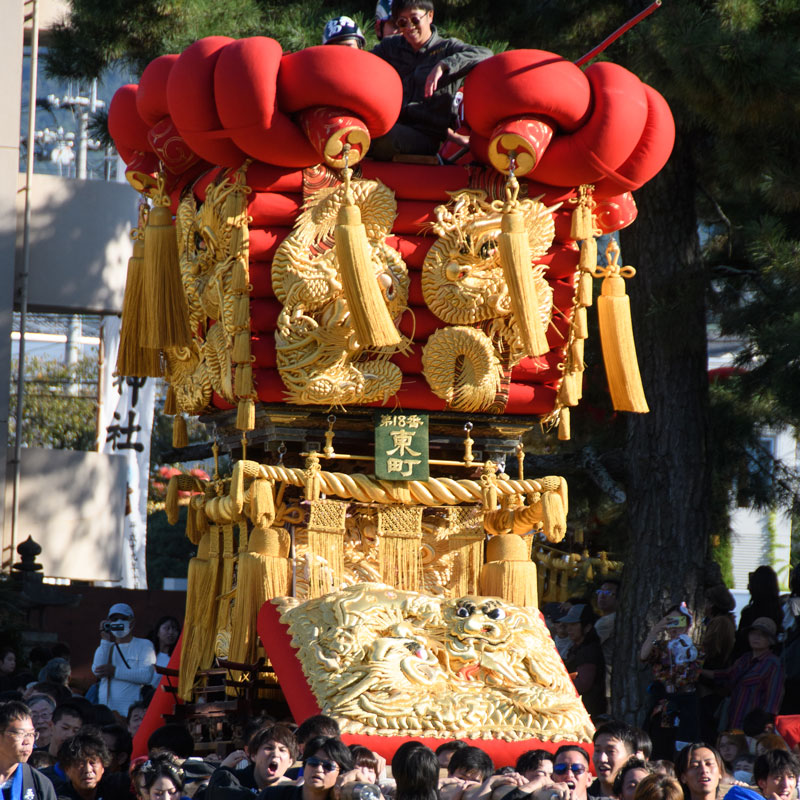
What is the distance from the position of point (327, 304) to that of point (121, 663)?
2.94 meters

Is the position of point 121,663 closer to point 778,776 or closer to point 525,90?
point 525,90

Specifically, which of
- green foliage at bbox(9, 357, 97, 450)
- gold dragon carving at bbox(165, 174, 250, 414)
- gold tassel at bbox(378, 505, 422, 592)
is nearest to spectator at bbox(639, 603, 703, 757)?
gold tassel at bbox(378, 505, 422, 592)

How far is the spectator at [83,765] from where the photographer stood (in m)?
5.80

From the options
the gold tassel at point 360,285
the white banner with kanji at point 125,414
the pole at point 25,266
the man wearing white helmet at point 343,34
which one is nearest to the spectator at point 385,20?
the man wearing white helmet at point 343,34

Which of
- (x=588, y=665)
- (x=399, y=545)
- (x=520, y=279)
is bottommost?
(x=588, y=665)

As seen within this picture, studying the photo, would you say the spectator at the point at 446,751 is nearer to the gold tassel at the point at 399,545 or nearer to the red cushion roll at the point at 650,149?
the gold tassel at the point at 399,545

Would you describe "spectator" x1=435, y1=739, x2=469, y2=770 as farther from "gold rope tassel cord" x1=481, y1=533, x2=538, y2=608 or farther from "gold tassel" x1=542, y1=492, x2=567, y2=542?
"gold tassel" x1=542, y1=492, x2=567, y2=542

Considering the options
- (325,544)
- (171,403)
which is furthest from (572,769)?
(171,403)

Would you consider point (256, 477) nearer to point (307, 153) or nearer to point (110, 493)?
point (307, 153)

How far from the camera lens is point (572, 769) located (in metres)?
5.60

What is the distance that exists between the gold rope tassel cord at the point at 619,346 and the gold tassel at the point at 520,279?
2.44ft

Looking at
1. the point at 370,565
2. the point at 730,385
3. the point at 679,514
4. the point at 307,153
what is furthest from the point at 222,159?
the point at 730,385

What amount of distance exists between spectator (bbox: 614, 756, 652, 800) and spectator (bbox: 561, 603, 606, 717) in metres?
3.52

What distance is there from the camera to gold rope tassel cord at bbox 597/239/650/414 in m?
7.71
